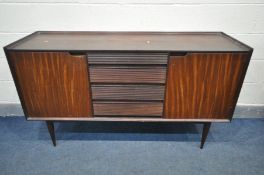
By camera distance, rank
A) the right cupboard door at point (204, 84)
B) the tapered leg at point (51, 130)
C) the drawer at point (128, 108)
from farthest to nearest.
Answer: the tapered leg at point (51, 130) → the drawer at point (128, 108) → the right cupboard door at point (204, 84)

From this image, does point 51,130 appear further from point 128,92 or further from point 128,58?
point 128,58

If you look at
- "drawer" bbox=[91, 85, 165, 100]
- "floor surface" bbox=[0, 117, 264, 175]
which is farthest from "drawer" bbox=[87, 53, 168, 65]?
"floor surface" bbox=[0, 117, 264, 175]

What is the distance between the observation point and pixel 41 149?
1420 millimetres

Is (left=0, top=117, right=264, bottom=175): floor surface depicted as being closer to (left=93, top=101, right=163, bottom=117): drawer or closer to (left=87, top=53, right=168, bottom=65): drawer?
(left=93, top=101, right=163, bottom=117): drawer

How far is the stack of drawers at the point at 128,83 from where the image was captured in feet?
3.47

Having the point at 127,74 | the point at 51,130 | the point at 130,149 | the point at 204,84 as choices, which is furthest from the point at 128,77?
the point at 51,130

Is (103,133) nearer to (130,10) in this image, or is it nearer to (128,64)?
(128,64)

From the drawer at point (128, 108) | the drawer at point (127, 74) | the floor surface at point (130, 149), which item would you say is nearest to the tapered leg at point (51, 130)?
the floor surface at point (130, 149)

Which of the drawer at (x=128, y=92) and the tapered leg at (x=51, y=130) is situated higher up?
the drawer at (x=128, y=92)

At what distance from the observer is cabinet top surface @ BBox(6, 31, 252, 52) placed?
3.50 ft

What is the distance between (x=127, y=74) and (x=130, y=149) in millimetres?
578

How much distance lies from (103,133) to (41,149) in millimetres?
427

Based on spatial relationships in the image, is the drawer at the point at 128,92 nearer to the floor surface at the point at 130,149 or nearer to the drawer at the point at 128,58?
the drawer at the point at 128,58

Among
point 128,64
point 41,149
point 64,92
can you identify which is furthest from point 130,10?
point 41,149
